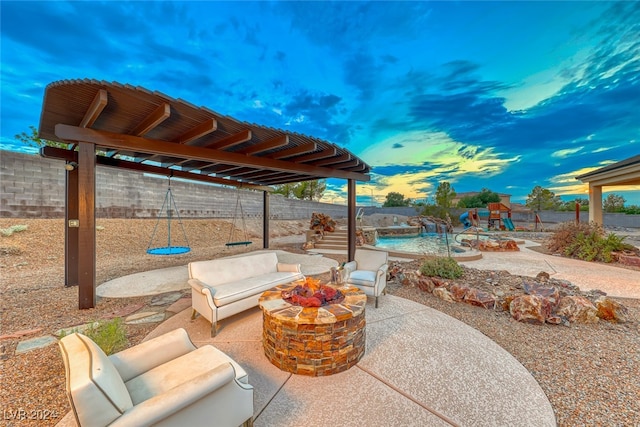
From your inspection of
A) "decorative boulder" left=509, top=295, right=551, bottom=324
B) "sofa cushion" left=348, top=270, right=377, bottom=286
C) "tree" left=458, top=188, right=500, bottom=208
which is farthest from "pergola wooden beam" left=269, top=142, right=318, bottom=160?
"tree" left=458, top=188, right=500, bottom=208

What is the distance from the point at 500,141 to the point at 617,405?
17.6 m

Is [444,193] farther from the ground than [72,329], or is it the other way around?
[444,193]

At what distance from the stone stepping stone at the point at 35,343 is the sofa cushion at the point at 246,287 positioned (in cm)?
160

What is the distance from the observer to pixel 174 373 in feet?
5.21

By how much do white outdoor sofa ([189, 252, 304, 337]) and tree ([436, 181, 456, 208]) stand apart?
65.4 ft

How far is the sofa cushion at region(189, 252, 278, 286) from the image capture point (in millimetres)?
3391

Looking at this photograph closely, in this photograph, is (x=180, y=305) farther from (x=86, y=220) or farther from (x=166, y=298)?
(x=86, y=220)

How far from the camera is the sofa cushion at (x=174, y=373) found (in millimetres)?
1438

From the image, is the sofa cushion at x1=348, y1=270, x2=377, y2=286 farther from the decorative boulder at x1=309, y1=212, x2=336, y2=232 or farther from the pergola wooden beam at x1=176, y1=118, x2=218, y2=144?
the decorative boulder at x1=309, y1=212, x2=336, y2=232

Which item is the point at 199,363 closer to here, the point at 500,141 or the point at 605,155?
the point at 500,141

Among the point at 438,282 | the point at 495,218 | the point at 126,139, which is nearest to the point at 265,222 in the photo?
the point at 126,139

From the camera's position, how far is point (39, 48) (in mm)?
6578

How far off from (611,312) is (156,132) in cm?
714

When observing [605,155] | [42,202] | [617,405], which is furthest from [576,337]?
[605,155]
